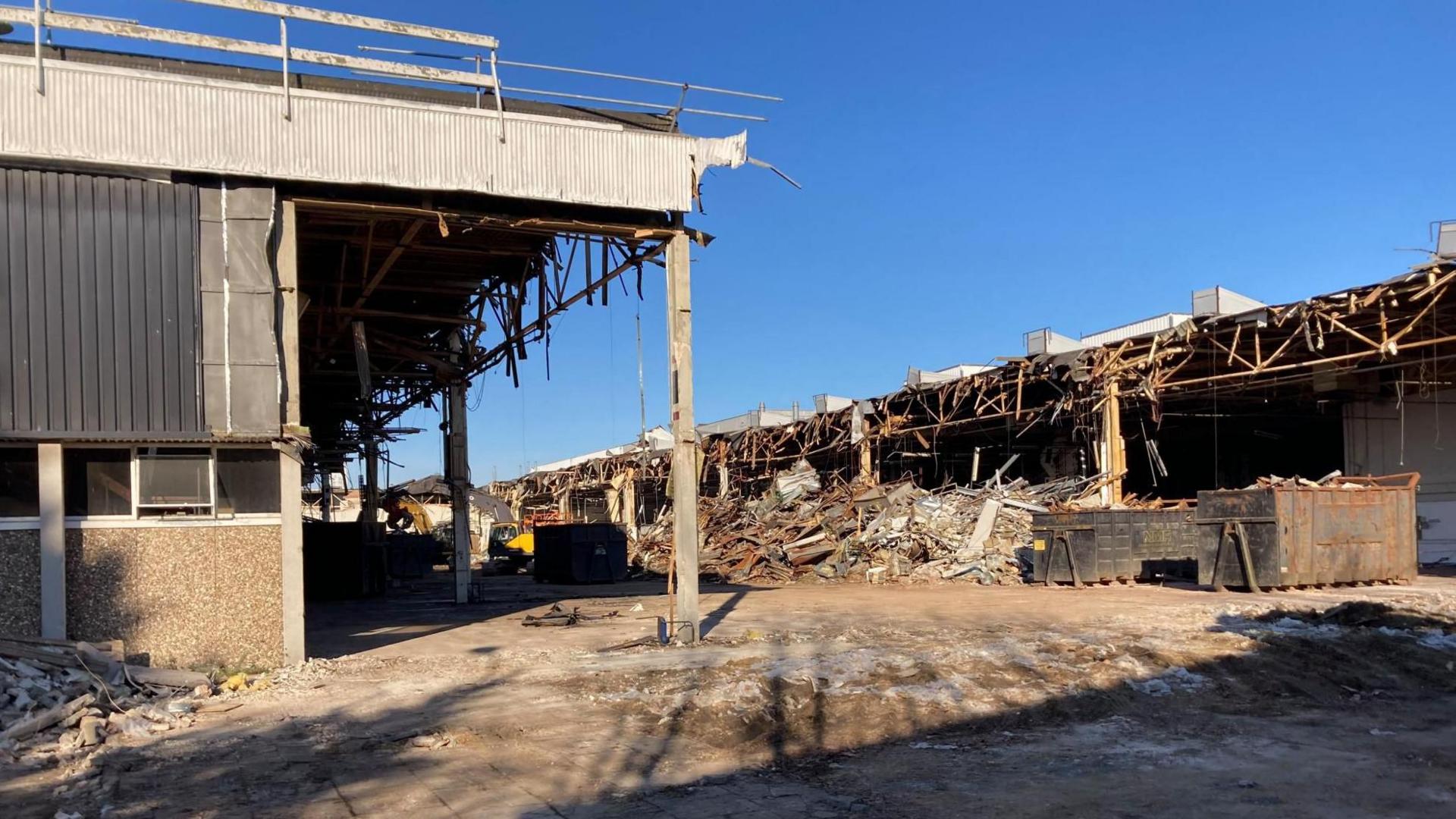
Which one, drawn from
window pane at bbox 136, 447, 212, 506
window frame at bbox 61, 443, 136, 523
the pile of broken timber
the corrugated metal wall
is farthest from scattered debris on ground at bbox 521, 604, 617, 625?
the corrugated metal wall

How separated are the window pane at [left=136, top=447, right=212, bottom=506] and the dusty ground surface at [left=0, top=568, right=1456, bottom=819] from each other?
8.19 feet

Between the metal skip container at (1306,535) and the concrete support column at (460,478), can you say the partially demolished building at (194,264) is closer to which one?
the concrete support column at (460,478)

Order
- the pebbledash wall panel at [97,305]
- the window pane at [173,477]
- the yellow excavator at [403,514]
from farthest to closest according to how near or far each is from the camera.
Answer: the yellow excavator at [403,514] → the window pane at [173,477] → the pebbledash wall panel at [97,305]

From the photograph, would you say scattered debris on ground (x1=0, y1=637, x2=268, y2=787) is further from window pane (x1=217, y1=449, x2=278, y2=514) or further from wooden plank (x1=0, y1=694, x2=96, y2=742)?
window pane (x1=217, y1=449, x2=278, y2=514)

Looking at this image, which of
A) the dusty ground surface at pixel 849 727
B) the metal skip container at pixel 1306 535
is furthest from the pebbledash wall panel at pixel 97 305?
the metal skip container at pixel 1306 535

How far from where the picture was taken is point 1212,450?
1672 inches

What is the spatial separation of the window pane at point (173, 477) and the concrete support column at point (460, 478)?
1156 centimetres

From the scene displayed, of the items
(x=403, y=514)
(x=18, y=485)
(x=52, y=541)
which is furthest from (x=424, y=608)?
(x=403, y=514)

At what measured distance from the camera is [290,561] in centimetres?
1334

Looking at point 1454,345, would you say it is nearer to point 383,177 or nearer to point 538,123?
point 538,123

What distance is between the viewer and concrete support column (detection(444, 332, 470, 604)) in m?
24.7

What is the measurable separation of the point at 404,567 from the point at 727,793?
3180 centimetres

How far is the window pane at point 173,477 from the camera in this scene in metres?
12.8

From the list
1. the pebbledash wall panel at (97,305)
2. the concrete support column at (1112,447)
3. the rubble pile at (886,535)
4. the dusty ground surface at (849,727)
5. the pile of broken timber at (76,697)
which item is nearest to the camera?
the dusty ground surface at (849,727)
